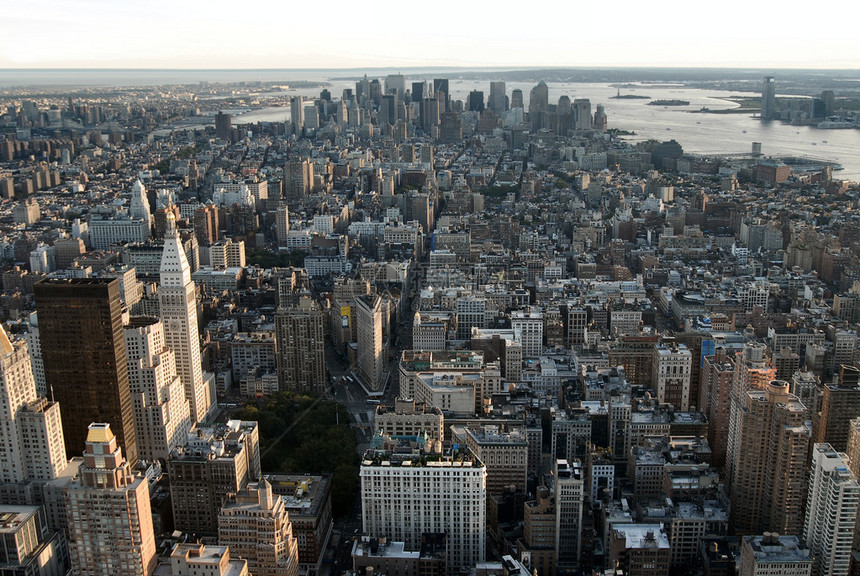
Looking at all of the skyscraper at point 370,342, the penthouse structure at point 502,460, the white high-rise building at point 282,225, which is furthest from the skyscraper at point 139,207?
the penthouse structure at point 502,460

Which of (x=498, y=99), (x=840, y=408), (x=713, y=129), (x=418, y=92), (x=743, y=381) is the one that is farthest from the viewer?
(x=498, y=99)

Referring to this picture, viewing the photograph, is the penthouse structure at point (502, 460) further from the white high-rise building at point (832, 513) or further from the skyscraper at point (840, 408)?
the skyscraper at point (840, 408)

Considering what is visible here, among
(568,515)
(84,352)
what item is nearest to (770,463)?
(568,515)

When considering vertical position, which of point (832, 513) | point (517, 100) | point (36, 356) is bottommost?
point (832, 513)

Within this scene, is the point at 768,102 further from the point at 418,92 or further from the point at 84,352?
the point at 84,352

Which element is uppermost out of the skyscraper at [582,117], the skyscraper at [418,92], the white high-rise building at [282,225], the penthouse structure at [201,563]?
the skyscraper at [418,92]

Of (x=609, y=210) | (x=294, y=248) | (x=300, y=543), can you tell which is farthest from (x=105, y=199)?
(x=300, y=543)

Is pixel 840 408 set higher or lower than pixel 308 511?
higher
